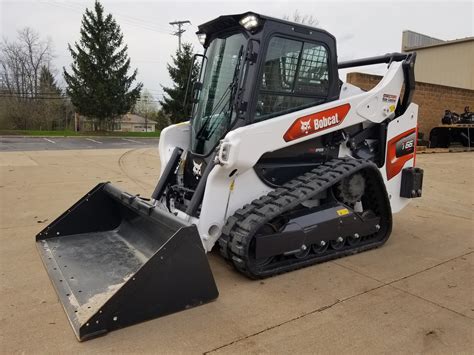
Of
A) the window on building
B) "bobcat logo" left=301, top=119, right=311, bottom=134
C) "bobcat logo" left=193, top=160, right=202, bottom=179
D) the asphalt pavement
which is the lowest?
the asphalt pavement

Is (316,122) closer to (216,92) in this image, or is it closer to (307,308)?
(216,92)

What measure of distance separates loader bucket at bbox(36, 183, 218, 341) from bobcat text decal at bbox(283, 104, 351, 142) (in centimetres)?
150

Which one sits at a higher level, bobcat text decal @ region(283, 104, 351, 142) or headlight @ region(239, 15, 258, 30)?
headlight @ region(239, 15, 258, 30)

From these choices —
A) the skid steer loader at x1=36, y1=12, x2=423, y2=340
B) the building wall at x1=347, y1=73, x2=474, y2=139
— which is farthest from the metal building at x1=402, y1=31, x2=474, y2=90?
the skid steer loader at x1=36, y1=12, x2=423, y2=340

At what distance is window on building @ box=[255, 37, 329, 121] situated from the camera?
4027 mm

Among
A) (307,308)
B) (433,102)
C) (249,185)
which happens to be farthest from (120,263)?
(433,102)

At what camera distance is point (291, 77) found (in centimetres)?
421

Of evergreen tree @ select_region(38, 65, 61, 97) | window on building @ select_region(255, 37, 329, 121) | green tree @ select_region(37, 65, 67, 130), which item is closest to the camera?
window on building @ select_region(255, 37, 329, 121)

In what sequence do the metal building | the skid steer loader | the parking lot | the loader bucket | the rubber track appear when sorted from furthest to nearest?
1. the metal building
2. the rubber track
3. the skid steer loader
4. the loader bucket
5. the parking lot

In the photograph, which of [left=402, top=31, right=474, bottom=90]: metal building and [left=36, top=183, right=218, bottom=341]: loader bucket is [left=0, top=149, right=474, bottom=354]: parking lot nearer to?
[left=36, top=183, right=218, bottom=341]: loader bucket

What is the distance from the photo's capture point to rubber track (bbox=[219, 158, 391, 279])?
3.56m

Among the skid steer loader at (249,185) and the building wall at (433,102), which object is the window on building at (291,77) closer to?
the skid steer loader at (249,185)

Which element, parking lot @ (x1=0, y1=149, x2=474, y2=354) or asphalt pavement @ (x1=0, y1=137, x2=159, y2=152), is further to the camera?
asphalt pavement @ (x1=0, y1=137, x2=159, y2=152)

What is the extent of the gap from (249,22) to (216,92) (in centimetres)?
84
